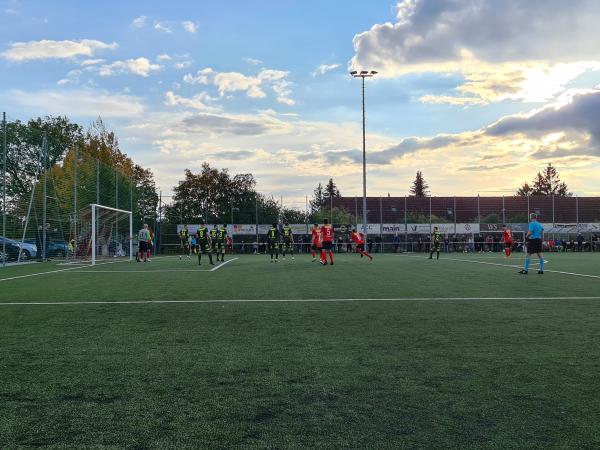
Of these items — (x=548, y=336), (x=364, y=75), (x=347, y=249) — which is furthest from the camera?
(x=347, y=249)

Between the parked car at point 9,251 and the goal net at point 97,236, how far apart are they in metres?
2.51

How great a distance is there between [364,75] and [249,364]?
36072 millimetres

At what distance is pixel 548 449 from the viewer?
3.13 meters

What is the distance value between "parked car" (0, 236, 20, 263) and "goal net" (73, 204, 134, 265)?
2.51 m

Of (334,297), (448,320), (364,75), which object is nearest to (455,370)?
(448,320)

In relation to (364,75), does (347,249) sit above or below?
below

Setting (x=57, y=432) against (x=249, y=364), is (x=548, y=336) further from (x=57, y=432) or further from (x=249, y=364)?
(x=57, y=432)

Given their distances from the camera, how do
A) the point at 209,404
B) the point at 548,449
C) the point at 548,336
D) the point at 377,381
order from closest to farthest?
the point at 548,449 < the point at 209,404 < the point at 377,381 < the point at 548,336

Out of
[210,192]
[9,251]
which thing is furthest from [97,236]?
[210,192]

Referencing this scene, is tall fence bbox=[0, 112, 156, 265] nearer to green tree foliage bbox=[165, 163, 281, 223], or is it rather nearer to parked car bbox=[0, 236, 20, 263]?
parked car bbox=[0, 236, 20, 263]

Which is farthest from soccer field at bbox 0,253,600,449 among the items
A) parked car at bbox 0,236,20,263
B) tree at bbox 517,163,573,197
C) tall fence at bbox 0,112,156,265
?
tree at bbox 517,163,573,197

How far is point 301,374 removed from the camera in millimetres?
4816

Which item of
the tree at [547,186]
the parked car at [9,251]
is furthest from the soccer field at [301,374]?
the tree at [547,186]

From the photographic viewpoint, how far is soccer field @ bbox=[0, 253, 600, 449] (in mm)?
3430
